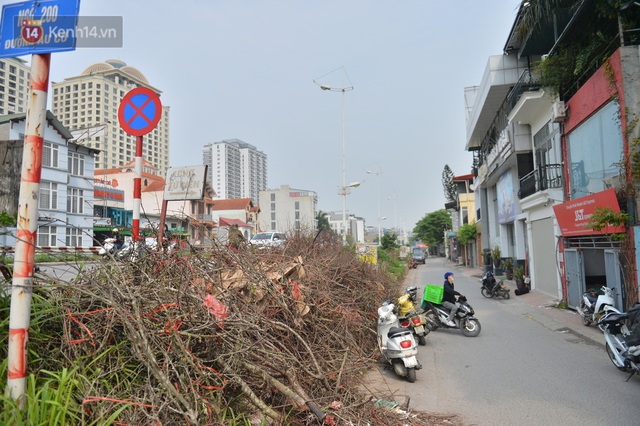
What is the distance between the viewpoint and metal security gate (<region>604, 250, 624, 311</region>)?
976cm

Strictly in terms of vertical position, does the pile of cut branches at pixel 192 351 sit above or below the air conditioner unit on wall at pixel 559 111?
below

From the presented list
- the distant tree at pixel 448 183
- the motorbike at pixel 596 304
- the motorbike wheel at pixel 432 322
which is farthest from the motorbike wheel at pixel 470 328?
the distant tree at pixel 448 183

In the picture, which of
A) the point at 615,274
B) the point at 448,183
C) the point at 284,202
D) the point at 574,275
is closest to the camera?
the point at 615,274

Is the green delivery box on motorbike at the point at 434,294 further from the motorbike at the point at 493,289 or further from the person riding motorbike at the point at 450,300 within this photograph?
the motorbike at the point at 493,289

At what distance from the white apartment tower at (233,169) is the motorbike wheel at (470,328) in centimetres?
9746

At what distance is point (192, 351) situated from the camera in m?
3.38

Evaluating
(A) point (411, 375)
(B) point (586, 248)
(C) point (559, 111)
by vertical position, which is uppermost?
(C) point (559, 111)

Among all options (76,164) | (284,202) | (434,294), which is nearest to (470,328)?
(434,294)

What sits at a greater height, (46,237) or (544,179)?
(544,179)

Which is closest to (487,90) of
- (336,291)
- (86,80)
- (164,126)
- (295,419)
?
(336,291)

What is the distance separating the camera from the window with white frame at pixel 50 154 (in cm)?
2841

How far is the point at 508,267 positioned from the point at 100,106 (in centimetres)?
6117

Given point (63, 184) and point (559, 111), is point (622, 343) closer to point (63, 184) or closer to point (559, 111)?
point (559, 111)

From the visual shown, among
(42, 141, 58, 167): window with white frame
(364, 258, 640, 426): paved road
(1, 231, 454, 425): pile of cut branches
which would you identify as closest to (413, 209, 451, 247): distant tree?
(42, 141, 58, 167): window with white frame
